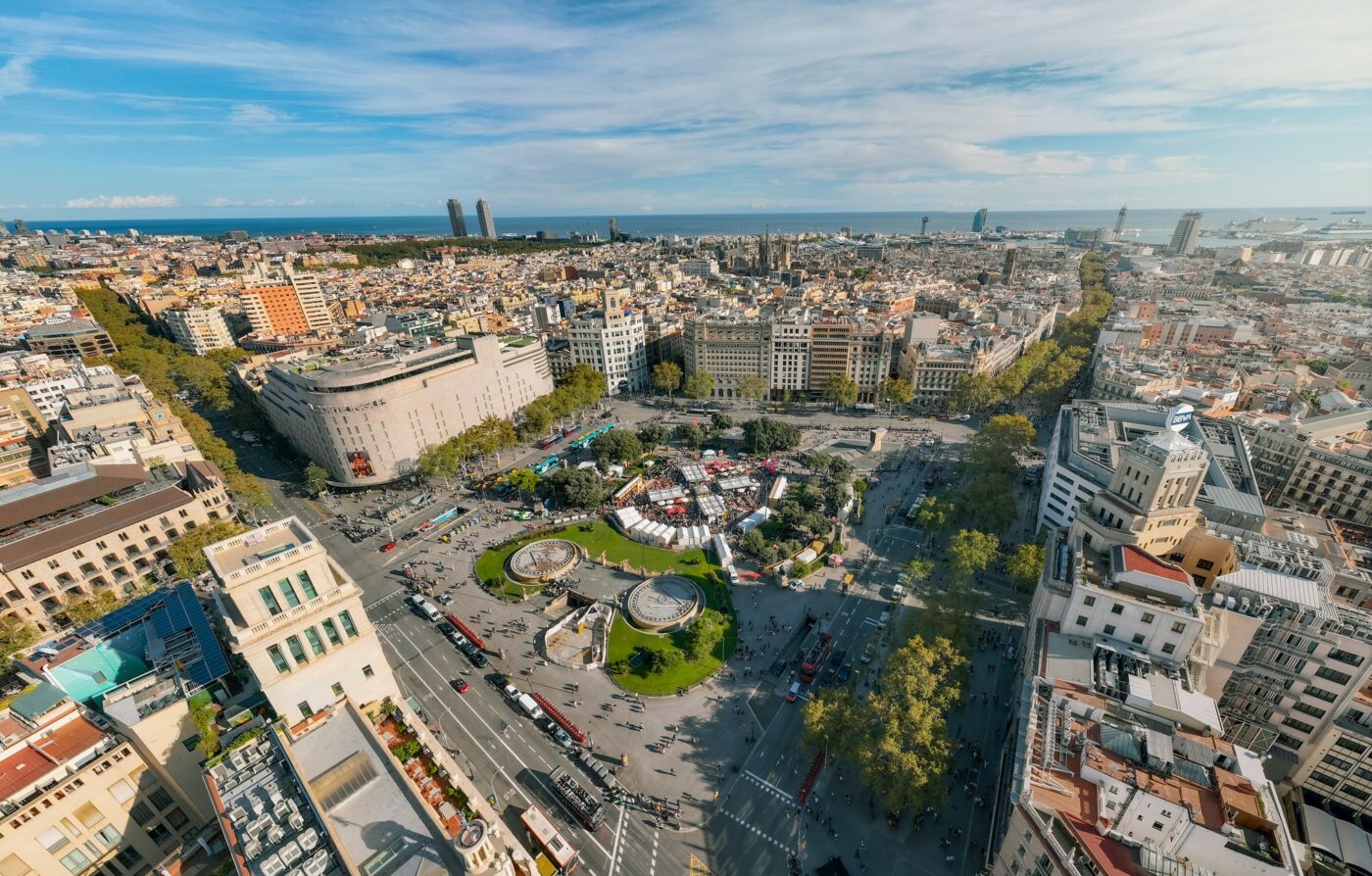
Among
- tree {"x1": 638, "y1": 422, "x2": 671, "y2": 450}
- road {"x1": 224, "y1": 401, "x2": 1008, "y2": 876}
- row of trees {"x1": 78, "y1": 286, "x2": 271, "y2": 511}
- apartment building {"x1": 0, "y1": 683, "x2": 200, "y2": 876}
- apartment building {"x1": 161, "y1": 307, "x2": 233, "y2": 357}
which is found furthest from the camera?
apartment building {"x1": 161, "y1": 307, "x2": 233, "y2": 357}

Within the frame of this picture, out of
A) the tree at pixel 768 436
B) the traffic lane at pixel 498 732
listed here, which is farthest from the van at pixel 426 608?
the tree at pixel 768 436

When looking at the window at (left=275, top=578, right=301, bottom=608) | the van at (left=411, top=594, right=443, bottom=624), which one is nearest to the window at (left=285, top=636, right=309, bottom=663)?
the window at (left=275, top=578, right=301, bottom=608)

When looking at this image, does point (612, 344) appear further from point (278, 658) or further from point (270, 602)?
point (278, 658)

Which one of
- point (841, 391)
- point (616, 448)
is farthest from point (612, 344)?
point (841, 391)

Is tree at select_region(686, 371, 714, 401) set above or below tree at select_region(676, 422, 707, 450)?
above

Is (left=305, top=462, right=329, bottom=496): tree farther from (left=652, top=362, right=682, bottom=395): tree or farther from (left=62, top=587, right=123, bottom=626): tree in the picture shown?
(left=652, top=362, right=682, bottom=395): tree

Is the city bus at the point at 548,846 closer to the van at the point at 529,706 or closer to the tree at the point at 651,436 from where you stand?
the van at the point at 529,706
